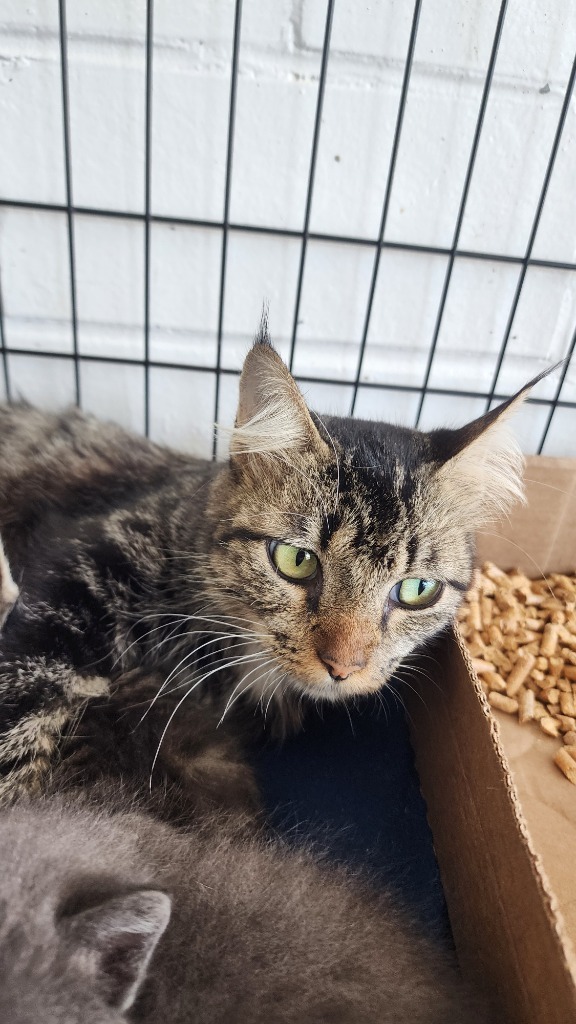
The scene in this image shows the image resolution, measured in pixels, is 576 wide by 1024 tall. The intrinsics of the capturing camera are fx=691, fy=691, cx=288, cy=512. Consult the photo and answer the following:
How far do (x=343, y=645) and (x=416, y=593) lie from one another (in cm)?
17

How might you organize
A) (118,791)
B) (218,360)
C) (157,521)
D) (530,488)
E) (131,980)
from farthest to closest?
(218,360) → (530,488) → (157,521) → (118,791) → (131,980)

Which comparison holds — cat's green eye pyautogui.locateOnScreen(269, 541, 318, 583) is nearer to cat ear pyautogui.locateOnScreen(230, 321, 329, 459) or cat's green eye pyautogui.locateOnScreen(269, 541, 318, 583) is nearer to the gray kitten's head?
cat ear pyautogui.locateOnScreen(230, 321, 329, 459)

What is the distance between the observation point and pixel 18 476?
4.41 ft

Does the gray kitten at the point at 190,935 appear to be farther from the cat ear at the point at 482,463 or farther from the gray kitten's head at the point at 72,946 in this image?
the cat ear at the point at 482,463

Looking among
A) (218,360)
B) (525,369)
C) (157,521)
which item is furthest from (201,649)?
(525,369)

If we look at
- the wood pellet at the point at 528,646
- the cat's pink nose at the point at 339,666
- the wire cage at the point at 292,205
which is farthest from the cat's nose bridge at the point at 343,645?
the wire cage at the point at 292,205

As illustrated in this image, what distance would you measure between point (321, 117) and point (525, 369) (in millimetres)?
754

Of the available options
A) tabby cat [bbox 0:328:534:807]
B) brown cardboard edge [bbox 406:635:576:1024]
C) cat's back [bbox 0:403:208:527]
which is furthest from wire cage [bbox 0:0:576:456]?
brown cardboard edge [bbox 406:635:576:1024]

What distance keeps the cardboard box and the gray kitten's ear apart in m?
0.40

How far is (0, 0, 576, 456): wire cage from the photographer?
1.35 m

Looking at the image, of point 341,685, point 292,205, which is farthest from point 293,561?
point 292,205

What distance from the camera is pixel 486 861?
91cm

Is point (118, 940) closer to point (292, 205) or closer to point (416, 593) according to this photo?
point (416, 593)

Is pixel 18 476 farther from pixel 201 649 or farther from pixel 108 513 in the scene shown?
pixel 201 649
